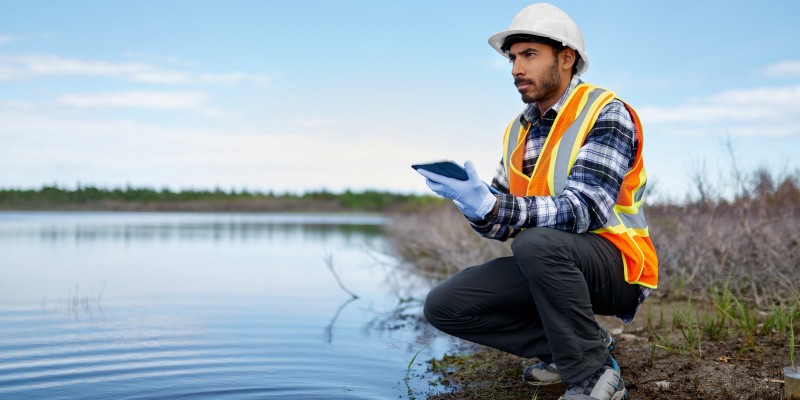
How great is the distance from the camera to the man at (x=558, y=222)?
9.22 ft

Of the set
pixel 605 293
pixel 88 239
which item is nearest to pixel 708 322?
pixel 605 293

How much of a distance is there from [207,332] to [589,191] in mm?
3384

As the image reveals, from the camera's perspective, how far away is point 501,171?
3.50m

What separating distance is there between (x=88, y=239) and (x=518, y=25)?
53.4 ft

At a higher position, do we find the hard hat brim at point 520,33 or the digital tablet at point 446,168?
the hard hat brim at point 520,33

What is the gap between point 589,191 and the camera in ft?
9.18

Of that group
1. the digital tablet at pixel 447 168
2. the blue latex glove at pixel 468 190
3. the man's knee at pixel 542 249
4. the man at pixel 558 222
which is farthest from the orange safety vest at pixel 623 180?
the digital tablet at pixel 447 168

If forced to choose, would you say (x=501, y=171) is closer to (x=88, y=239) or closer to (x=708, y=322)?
(x=708, y=322)

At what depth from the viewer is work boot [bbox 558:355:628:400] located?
2.94 meters

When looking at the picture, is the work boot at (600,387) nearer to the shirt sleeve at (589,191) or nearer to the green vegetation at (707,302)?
the green vegetation at (707,302)

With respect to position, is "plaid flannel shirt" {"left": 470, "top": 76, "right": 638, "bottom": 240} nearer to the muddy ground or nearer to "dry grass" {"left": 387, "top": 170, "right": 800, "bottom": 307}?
the muddy ground

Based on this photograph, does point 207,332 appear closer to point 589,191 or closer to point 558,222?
point 558,222

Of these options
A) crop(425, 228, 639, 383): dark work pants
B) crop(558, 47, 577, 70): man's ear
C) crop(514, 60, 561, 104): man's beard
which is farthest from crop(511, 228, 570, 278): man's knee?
crop(558, 47, 577, 70): man's ear

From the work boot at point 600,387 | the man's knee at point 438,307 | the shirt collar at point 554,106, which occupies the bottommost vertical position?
the work boot at point 600,387
